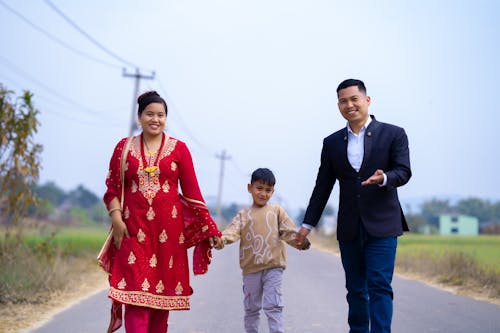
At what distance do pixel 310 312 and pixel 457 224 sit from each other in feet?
399

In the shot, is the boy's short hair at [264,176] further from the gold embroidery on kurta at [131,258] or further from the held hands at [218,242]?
the gold embroidery on kurta at [131,258]

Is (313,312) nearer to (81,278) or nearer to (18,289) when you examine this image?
(18,289)

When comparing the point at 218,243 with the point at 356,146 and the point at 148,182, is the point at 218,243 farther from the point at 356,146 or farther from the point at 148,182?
the point at 356,146

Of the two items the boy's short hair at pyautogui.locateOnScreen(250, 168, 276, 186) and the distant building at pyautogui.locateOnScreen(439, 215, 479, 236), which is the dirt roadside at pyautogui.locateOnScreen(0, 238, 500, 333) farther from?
the distant building at pyautogui.locateOnScreen(439, 215, 479, 236)

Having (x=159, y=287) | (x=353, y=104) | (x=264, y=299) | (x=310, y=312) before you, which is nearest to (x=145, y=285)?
(x=159, y=287)

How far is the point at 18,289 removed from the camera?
920 cm

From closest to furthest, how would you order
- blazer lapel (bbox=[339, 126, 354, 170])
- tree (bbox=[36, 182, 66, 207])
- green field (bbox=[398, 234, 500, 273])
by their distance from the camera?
blazer lapel (bbox=[339, 126, 354, 170])
green field (bbox=[398, 234, 500, 273])
tree (bbox=[36, 182, 66, 207])

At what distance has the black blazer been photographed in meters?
5.34

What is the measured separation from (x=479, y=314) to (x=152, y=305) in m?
4.45

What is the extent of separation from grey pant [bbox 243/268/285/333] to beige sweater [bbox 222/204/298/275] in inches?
2.9

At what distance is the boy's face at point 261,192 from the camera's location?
6.36 m

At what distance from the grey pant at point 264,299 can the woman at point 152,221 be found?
0.94m

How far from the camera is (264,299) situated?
618 centimetres

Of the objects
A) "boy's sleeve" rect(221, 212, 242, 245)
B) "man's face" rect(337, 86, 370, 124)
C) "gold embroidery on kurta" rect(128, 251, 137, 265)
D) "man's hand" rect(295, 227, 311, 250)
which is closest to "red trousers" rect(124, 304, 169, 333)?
"gold embroidery on kurta" rect(128, 251, 137, 265)
